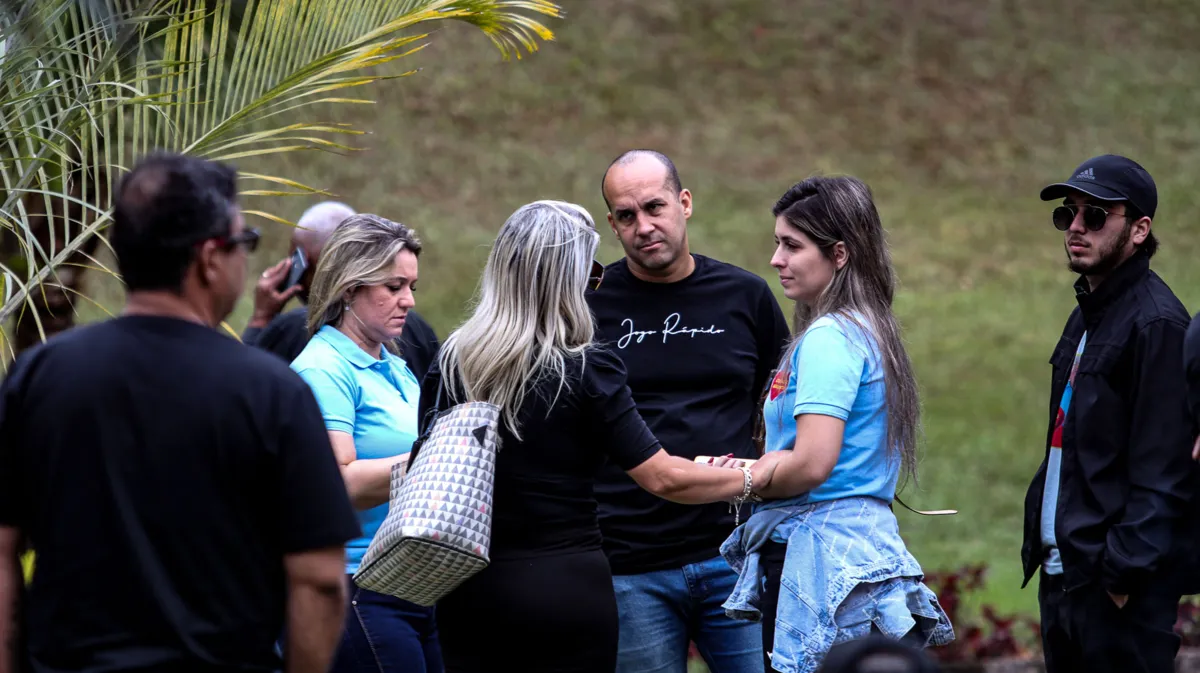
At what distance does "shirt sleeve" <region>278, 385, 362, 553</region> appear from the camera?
2.45 m

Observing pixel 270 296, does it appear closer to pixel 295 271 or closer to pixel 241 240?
pixel 295 271

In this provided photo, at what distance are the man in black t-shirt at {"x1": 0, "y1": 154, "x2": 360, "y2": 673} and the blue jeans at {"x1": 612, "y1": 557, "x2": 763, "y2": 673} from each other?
1.99 metres

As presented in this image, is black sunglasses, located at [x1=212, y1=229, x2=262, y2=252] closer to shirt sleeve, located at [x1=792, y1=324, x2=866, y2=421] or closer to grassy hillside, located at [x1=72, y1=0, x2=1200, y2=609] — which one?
shirt sleeve, located at [x1=792, y1=324, x2=866, y2=421]

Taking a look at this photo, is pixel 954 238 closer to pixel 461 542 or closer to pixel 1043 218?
pixel 1043 218

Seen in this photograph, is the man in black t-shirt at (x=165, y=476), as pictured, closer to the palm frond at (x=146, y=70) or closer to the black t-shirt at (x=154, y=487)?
the black t-shirt at (x=154, y=487)

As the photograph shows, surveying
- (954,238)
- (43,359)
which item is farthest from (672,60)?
(43,359)

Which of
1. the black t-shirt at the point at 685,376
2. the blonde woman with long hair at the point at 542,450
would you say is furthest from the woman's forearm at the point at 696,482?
the black t-shirt at the point at 685,376

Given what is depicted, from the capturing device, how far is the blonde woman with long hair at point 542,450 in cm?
343

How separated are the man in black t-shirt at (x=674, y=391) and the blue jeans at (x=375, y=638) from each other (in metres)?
0.72

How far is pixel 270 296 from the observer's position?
219 inches

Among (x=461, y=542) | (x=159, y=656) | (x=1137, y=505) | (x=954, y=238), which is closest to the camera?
(x=159, y=656)

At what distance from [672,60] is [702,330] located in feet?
72.7

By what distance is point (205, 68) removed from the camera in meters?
6.34

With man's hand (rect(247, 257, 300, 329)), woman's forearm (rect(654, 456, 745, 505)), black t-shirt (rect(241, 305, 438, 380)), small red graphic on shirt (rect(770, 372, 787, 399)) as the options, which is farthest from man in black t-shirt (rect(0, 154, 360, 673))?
man's hand (rect(247, 257, 300, 329))
